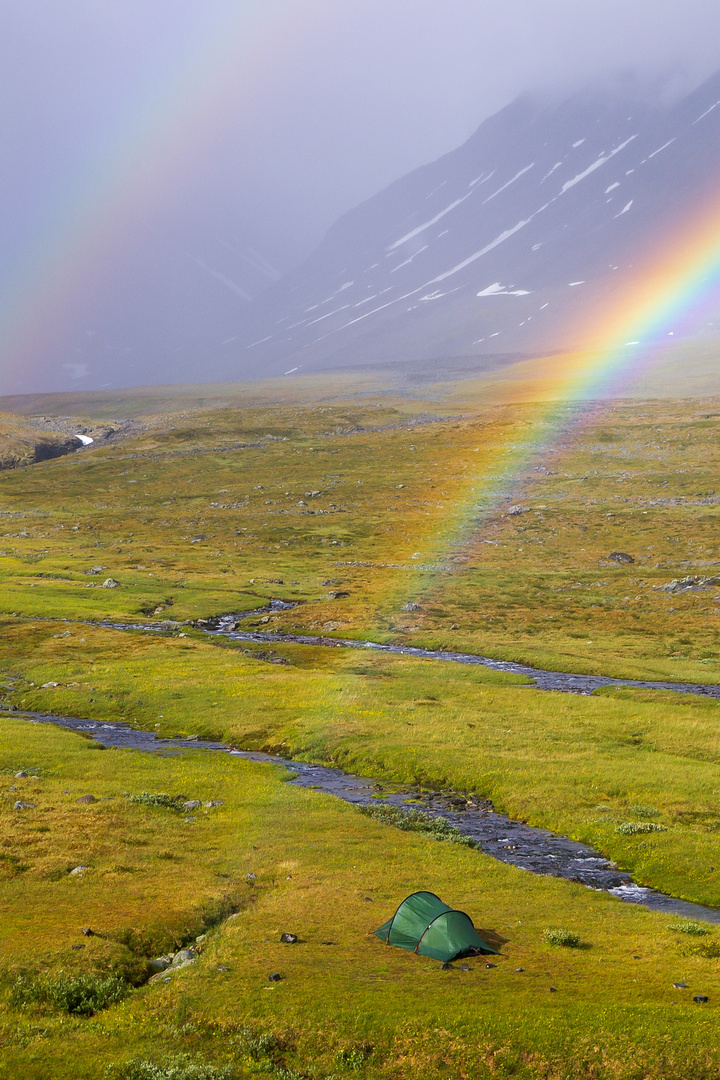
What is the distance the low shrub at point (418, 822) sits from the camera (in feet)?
112

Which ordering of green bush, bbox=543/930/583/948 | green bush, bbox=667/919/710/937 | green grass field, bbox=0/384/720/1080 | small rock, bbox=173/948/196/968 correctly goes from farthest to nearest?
green bush, bbox=667/919/710/937 → green bush, bbox=543/930/583/948 → small rock, bbox=173/948/196/968 → green grass field, bbox=0/384/720/1080

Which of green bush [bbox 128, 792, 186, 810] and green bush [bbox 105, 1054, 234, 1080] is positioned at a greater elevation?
green bush [bbox 105, 1054, 234, 1080]

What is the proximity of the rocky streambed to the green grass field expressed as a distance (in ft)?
3.07

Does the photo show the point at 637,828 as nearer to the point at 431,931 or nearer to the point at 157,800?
the point at 431,931

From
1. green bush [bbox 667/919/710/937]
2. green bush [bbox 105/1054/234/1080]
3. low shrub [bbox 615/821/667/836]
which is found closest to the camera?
green bush [bbox 105/1054/234/1080]

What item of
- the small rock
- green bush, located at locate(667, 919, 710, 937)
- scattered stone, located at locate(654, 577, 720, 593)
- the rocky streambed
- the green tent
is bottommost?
scattered stone, located at locate(654, 577, 720, 593)

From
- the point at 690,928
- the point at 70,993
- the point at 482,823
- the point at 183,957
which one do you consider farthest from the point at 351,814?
Result: the point at 70,993

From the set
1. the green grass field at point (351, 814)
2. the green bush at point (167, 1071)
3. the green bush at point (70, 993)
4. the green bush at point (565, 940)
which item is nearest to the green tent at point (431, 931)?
the green grass field at point (351, 814)

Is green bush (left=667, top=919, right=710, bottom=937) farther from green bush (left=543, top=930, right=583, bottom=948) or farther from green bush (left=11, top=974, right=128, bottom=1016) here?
green bush (left=11, top=974, right=128, bottom=1016)

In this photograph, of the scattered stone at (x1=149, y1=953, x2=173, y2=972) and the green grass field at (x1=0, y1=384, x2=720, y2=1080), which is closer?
the green grass field at (x1=0, y1=384, x2=720, y2=1080)

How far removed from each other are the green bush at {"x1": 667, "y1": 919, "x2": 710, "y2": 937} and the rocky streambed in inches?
100

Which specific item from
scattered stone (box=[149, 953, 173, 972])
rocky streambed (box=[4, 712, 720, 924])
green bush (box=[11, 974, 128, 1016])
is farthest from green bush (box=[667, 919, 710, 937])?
green bush (box=[11, 974, 128, 1016])

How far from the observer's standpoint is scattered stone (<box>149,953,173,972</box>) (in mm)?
22516

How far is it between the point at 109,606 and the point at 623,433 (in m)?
142
